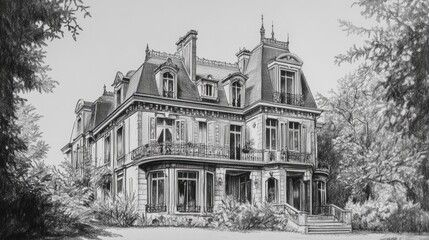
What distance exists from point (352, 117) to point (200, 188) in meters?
11.0

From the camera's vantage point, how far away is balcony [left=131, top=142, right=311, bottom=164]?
27.5 metres

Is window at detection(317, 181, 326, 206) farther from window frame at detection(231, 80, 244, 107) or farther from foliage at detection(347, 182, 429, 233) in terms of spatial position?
window frame at detection(231, 80, 244, 107)

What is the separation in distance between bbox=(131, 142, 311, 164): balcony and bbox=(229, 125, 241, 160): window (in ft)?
0.74

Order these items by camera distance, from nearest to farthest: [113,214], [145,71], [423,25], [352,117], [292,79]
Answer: [423,25], [113,214], [145,71], [292,79], [352,117]

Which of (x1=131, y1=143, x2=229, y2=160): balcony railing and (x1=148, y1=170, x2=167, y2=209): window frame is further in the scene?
(x1=131, y1=143, x2=229, y2=160): balcony railing

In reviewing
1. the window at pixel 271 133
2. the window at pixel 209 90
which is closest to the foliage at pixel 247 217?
the window at pixel 271 133

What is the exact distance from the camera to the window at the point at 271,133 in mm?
29766

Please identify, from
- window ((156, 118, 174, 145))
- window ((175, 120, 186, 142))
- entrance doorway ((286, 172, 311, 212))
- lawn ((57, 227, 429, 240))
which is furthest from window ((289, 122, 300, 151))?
lawn ((57, 227, 429, 240))

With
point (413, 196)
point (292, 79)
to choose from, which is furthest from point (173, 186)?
point (413, 196)

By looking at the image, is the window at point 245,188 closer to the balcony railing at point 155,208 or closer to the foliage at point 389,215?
the balcony railing at point 155,208

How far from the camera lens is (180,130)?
94.0 feet

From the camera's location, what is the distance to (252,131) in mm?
30344

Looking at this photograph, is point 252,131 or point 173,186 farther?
point 252,131

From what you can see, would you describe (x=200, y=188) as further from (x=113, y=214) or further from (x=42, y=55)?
(x=42, y=55)
